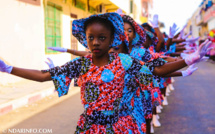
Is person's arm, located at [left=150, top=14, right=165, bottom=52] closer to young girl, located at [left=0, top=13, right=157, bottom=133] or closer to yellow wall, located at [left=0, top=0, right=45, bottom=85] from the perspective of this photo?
young girl, located at [left=0, top=13, right=157, bottom=133]

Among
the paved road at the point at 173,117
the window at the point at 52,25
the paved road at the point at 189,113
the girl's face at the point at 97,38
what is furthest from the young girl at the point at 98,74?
the window at the point at 52,25

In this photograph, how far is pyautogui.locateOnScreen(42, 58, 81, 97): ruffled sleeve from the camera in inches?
76.5

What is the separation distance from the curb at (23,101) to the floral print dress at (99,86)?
392 centimetres

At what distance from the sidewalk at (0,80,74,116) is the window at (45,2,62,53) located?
9.64ft

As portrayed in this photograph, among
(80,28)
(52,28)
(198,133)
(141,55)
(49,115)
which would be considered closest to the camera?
(80,28)

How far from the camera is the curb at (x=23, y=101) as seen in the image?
5.44m

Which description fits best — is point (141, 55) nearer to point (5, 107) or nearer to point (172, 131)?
point (172, 131)

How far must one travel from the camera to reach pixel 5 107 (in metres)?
5.45

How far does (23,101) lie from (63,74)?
462 cm

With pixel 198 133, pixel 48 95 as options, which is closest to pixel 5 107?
pixel 48 95

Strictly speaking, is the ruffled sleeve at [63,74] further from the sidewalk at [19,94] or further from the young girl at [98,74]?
the sidewalk at [19,94]

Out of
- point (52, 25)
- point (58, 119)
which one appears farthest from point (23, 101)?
point (52, 25)

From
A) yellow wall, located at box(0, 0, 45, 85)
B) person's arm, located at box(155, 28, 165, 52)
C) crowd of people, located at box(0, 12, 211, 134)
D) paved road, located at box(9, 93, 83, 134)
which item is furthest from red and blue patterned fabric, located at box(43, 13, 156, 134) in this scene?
yellow wall, located at box(0, 0, 45, 85)

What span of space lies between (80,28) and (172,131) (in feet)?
10.1
